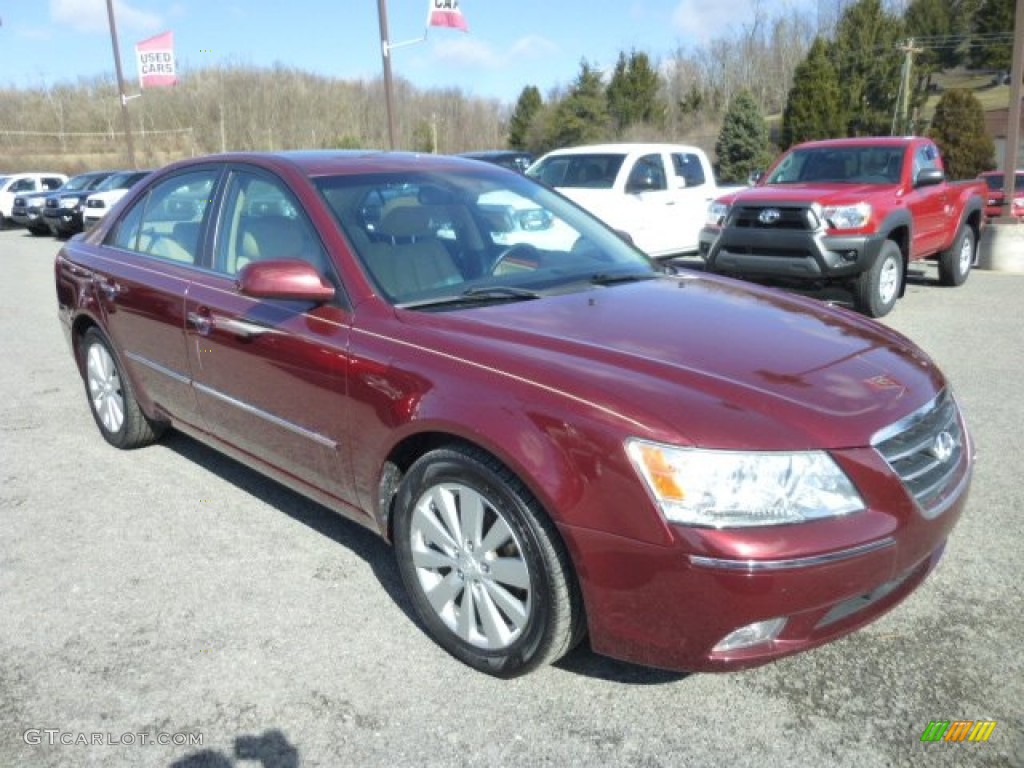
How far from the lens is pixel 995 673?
2.70 m

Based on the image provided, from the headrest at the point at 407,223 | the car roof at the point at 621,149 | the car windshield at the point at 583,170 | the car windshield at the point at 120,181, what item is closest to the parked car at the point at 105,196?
the car windshield at the point at 120,181

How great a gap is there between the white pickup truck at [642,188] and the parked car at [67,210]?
13258 mm

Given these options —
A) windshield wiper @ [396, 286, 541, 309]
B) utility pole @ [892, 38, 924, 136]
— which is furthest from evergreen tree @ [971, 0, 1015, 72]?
windshield wiper @ [396, 286, 541, 309]

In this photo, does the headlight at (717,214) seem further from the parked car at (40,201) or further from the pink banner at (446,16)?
the parked car at (40,201)

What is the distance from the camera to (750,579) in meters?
2.18

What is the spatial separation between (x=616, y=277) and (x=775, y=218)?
5.72 m

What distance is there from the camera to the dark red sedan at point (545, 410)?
2.25 meters

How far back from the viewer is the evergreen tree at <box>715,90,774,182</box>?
3538cm

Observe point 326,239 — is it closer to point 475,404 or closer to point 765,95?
point 475,404

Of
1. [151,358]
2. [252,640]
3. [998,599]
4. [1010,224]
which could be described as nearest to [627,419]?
[252,640]

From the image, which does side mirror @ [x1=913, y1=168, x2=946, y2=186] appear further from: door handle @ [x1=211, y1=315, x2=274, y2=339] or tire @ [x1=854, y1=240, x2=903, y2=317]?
door handle @ [x1=211, y1=315, x2=274, y2=339]

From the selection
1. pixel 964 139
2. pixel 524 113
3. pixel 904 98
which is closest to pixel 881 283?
pixel 964 139

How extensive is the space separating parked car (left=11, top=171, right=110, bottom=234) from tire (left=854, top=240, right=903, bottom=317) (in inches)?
758

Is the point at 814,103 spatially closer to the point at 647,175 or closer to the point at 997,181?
the point at 997,181
